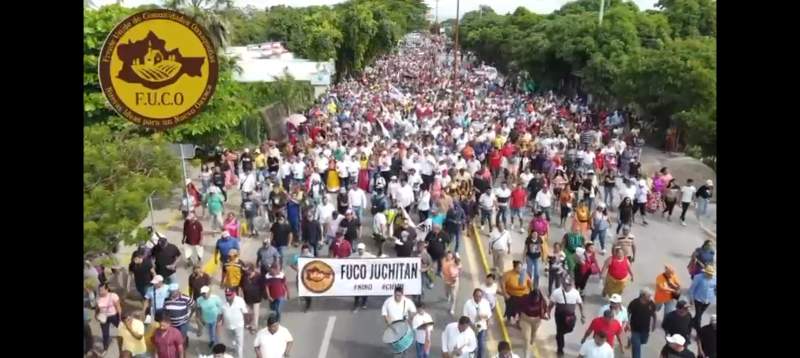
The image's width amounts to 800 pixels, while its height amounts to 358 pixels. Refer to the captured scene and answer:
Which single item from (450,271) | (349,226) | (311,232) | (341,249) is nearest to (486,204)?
(349,226)

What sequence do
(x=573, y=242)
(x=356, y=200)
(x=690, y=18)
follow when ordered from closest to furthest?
(x=573, y=242) → (x=356, y=200) → (x=690, y=18)

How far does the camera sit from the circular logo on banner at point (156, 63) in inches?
434

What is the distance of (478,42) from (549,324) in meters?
52.0

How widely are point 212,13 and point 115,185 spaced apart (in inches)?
254

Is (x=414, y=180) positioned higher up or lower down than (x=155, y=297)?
higher up

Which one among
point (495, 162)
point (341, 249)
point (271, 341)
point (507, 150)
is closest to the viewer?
point (271, 341)

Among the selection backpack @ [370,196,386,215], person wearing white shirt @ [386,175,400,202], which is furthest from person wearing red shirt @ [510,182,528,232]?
backpack @ [370,196,386,215]

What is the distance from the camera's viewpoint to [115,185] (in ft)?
36.4

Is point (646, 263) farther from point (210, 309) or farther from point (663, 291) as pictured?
point (210, 309)

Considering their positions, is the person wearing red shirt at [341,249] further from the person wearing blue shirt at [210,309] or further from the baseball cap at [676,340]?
the baseball cap at [676,340]

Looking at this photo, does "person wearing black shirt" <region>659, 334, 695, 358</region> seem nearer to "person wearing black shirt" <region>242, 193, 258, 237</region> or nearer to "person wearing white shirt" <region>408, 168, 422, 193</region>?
"person wearing white shirt" <region>408, 168, 422, 193</region>

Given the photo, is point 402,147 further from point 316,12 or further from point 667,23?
point 316,12

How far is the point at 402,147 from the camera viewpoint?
19.4 m
